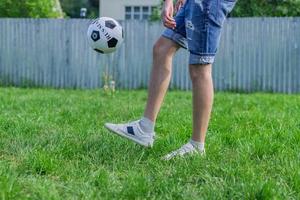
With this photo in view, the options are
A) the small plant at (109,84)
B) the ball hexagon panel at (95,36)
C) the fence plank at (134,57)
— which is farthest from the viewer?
the fence plank at (134,57)

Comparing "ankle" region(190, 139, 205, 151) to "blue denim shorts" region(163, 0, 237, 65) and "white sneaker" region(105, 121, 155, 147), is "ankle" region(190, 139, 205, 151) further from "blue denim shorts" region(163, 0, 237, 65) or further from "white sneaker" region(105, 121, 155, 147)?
"blue denim shorts" region(163, 0, 237, 65)

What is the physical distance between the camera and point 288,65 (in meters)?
13.5

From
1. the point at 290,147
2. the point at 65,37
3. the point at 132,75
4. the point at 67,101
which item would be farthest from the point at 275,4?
the point at 290,147

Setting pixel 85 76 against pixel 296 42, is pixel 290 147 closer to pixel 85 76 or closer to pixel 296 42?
pixel 296 42

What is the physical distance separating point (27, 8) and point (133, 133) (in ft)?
44.5

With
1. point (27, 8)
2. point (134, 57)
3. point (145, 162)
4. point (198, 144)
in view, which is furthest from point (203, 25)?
point (27, 8)

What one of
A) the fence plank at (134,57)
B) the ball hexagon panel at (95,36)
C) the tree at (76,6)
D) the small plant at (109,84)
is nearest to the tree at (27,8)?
the fence plank at (134,57)

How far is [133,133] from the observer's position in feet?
13.8

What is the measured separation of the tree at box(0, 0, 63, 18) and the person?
13.2 metres

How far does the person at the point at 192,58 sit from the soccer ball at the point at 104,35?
1517 mm

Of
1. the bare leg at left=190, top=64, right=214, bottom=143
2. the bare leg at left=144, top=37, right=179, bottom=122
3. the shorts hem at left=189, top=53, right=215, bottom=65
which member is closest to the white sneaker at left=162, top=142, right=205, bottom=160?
the bare leg at left=190, top=64, right=214, bottom=143

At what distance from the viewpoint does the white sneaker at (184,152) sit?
3.93m

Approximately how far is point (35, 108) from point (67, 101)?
1288 mm

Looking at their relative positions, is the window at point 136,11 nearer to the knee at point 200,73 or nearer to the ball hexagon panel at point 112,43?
the ball hexagon panel at point 112,43
